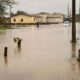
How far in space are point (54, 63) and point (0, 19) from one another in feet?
295

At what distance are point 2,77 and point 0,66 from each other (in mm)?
3219

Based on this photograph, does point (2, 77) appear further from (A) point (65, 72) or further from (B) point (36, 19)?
(B) point (36, 19)

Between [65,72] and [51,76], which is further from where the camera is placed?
[65,72]

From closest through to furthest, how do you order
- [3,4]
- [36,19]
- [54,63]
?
[54,63] → [3,4] → [36,19]

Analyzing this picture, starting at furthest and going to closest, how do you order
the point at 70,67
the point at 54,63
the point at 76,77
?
the point at 54,63
the point at 70,67
the point at 76,77

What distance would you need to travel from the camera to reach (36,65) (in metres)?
17.0

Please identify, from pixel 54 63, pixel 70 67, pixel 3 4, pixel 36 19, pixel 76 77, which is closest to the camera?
pixel 76 77

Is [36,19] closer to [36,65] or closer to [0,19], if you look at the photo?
[0,19]

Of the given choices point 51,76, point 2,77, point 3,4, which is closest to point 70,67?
point 51,76

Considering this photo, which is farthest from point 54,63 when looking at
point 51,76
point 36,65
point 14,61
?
point 51,76

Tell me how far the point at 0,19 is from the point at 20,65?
90.3 metres

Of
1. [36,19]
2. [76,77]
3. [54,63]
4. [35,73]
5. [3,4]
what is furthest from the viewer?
[36,19]

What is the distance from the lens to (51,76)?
13.8 meters

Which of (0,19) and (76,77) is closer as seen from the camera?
(76,77)
